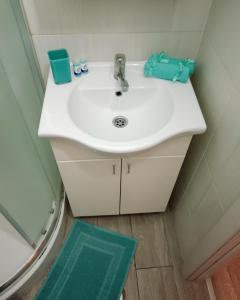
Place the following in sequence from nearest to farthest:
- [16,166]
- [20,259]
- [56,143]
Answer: [56,143] → [16,166] → [20,259]

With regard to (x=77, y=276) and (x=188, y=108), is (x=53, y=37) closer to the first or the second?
(x=188, y=108)

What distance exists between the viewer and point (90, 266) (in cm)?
136

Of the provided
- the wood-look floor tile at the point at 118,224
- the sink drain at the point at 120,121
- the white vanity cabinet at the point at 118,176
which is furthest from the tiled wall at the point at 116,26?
the wood-look floor tile at the point at 118,224

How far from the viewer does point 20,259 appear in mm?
1242

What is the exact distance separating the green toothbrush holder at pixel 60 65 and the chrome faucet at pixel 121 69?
0.20m

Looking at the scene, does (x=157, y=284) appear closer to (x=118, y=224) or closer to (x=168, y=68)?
(x=118, y=224)

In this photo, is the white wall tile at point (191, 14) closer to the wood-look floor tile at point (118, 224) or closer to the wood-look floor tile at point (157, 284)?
the wood-look floor tile at point (118, 224)

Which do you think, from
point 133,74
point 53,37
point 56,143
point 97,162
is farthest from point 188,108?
point 53,37

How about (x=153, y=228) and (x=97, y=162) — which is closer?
(x=97, y=162)

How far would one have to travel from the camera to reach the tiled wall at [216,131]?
857 millimetres

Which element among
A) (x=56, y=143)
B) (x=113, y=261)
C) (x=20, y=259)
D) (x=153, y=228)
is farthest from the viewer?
(x=153, y=228)

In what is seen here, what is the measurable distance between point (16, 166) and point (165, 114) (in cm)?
69

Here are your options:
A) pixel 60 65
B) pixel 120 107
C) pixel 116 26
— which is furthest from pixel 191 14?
pixel 60 65

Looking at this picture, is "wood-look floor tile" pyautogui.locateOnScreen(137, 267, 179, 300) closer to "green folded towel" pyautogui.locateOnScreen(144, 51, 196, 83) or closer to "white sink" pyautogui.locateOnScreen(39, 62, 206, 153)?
"white sink" pyautogui.locateOnScreen(39, 62, 206, 153)
